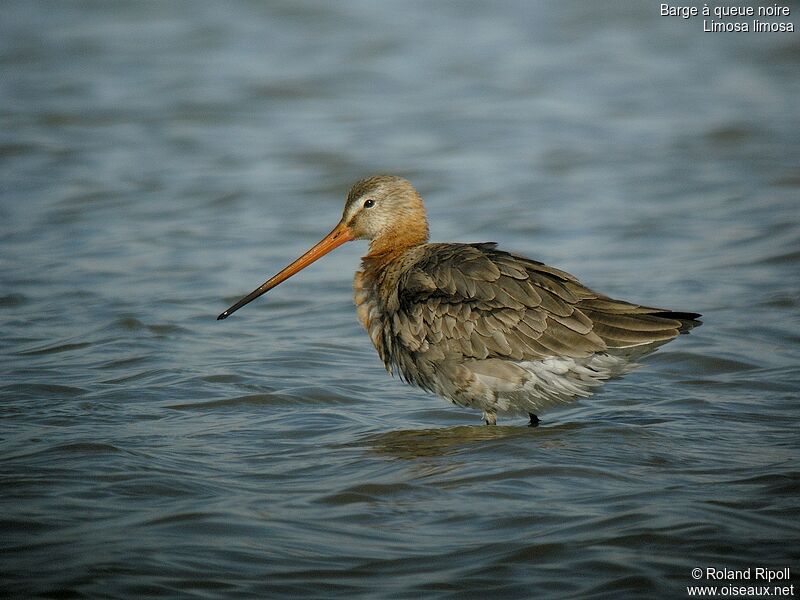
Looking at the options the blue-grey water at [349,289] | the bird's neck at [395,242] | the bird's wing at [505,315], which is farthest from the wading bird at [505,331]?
the bird's neck at [395,242]

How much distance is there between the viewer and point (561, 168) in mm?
11672

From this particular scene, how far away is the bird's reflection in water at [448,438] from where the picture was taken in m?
5.84

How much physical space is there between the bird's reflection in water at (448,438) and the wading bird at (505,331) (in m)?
0.12

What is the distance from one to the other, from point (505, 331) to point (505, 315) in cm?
8

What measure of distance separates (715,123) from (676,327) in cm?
730

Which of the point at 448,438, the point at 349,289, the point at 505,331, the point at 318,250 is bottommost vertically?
the point at 448,438

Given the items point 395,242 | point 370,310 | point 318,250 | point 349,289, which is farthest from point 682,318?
point 349,289

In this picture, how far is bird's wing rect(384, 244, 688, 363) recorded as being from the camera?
5984 mm

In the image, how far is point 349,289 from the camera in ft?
29.1

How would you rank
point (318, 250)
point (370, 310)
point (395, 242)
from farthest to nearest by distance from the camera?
1. point (318, 250)
2. point (395, 242)
3. point (370, 310)

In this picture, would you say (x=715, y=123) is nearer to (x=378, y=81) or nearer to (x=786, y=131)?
(x=786, y=131)

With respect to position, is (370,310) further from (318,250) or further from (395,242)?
(318,250)

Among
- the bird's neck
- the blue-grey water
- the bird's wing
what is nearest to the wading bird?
the bird's wing

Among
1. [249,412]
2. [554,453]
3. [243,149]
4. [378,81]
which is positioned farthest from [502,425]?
[378,81]
